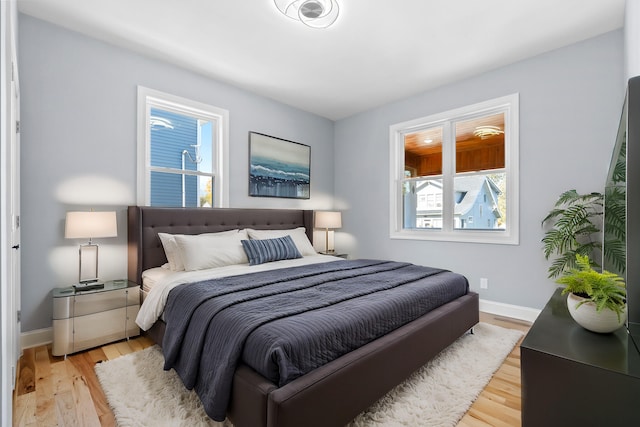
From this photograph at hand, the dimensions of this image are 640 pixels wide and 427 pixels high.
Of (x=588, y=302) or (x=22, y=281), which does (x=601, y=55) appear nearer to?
(x=588, y=302)

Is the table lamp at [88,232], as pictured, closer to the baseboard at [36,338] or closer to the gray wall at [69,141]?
the gray wall at [69,141]

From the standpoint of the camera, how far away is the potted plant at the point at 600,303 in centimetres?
120

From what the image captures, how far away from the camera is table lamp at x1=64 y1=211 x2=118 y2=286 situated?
8.21 ft

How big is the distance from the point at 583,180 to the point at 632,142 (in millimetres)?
2368

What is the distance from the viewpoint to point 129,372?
6.98 feet

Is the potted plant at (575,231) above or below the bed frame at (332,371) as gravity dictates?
above

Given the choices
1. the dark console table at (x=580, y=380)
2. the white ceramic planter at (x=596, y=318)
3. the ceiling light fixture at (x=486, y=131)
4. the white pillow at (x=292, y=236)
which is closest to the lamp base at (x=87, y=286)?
the white pillow at (x=292, y=236)

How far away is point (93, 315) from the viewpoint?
8.27ft

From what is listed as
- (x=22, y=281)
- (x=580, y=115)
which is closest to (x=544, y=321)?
(x=580, y=115)

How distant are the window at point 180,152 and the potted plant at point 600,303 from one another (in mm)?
3392

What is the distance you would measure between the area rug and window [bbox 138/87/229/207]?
1678mm

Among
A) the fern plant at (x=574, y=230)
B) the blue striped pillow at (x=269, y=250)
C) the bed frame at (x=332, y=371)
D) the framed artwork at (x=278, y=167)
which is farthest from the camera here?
the framed artwork at (x=278, y=167)

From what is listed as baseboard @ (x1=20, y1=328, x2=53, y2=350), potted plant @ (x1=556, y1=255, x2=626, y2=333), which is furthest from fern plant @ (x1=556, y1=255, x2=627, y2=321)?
baseboard @ (x1=20, y1=328, x2=53, y2=350)

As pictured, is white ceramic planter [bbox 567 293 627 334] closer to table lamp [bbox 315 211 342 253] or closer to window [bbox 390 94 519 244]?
window [bbox 390 94 519 244]
